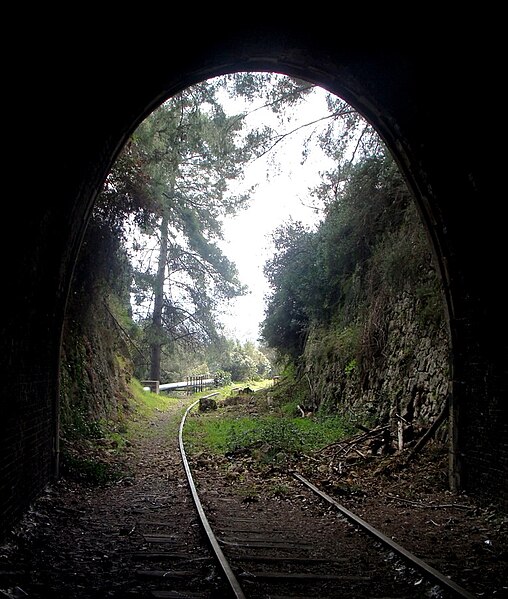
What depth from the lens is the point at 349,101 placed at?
8.80 m

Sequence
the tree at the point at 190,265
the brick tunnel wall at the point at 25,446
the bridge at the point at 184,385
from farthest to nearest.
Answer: the bridge at the point at 184,385 < the tree at the point at 190,265 < the brick tunnel wall at the point at 25,446

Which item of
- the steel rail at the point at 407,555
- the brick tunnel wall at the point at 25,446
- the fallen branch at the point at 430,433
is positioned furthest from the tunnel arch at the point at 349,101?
the steel rail at the point at 407,555

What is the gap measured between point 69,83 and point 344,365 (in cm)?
1239

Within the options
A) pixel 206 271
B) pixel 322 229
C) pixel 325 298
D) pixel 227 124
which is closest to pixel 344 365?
pixel 325 298

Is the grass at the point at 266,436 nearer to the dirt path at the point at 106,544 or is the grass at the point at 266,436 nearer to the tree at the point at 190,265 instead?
the dirt path at the point at 106,544

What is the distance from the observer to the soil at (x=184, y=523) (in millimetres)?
4730

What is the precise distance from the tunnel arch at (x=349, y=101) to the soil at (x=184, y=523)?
1.89 ft

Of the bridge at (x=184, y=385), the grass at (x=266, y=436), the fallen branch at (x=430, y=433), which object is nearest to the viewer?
the fallen branch at (x=430, y=433)

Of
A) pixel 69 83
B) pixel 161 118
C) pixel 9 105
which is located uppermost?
pixel 161 118

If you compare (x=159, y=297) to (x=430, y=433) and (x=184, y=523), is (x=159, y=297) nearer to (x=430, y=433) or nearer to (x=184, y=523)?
(x=430, y=433)

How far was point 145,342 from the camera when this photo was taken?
26938 mm

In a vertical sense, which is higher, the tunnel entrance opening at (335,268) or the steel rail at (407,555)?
the tunnel entrance opening at (335,268)

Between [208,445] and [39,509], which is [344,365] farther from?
[39,509]

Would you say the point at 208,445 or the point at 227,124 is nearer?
the point at 208,445
